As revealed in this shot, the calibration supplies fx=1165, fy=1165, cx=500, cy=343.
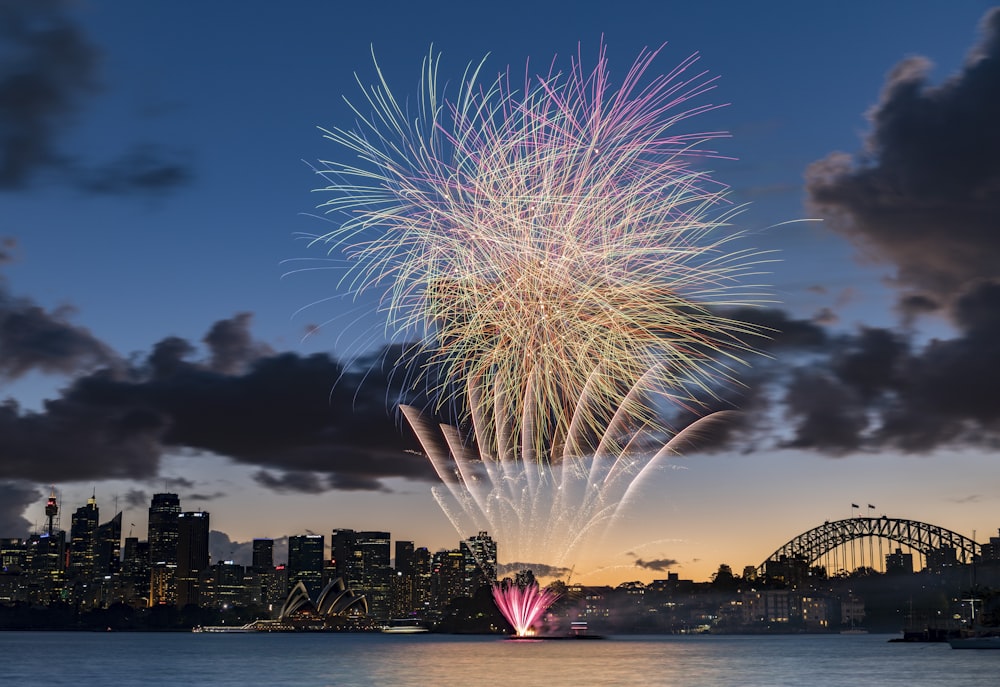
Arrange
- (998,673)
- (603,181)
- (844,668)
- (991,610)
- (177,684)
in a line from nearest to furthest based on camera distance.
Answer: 1. (603,181)
2. (177,684)
3. (998,673)
4. (844,668)
5. (991,610)

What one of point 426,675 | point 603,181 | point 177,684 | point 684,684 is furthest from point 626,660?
point 603,181

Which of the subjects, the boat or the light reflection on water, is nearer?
the light reflection on water

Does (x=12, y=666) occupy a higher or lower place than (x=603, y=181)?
lower

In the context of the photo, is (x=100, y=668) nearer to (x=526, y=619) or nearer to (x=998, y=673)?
(x=526, y=619)

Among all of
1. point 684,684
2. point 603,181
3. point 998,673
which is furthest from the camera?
point 998,673

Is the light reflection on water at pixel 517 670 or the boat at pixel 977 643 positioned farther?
the boat at pixel 977 643

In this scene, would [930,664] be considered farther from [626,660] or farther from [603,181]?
[603,181]

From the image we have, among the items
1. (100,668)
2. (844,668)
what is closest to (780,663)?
(844,668)

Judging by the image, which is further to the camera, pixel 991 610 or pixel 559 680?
pixel 991 610

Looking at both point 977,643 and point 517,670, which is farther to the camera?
point 977,643
